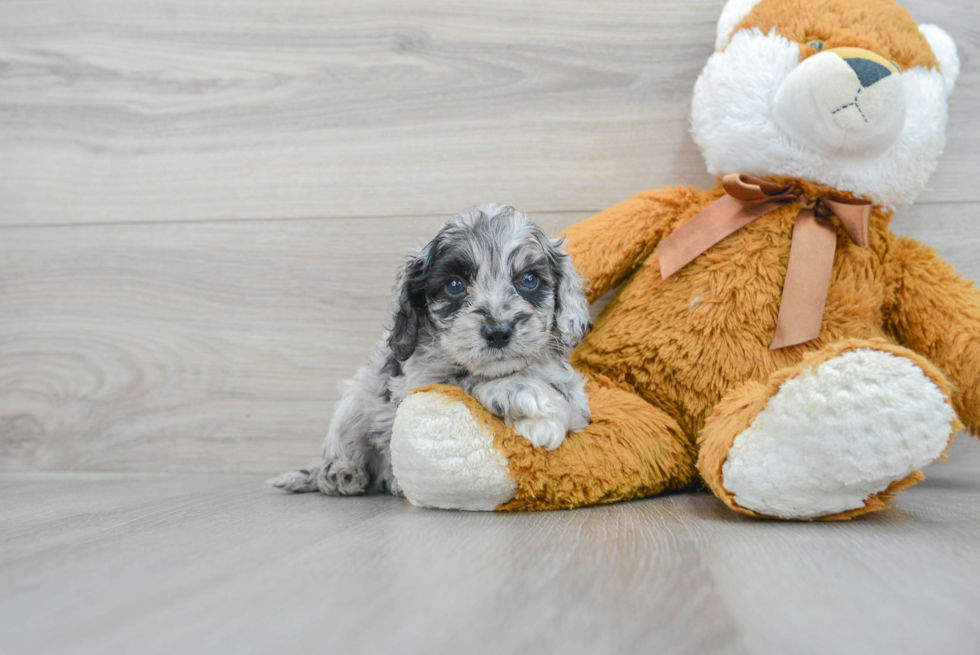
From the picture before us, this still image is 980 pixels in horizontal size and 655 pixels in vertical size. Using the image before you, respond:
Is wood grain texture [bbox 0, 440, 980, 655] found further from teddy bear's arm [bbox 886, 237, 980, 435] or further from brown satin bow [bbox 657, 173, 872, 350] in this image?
brown satin bow [bbox 657, 173, 872, 350]

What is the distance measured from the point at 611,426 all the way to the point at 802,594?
0.58m

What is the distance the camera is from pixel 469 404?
123 cm

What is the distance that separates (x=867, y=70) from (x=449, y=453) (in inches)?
42.1

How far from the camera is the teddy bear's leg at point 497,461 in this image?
120 centimetres

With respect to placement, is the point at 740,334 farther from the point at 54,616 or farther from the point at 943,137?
the point at 54,616

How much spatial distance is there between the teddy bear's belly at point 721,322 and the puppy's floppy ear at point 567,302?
0.17 m

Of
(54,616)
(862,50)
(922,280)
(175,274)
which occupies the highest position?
(862,50)

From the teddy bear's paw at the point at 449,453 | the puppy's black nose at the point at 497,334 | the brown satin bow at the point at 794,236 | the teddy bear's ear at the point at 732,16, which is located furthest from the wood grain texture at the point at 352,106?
the teddy bear's paw at the point at 449,453

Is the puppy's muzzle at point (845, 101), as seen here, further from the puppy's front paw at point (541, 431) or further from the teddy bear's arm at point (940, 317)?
the puppy's front paw at point (541, 431)

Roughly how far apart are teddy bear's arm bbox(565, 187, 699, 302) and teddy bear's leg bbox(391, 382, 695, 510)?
35 centimetres

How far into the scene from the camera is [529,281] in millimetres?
1353

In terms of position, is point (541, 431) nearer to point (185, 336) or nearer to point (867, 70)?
point (867, 70)

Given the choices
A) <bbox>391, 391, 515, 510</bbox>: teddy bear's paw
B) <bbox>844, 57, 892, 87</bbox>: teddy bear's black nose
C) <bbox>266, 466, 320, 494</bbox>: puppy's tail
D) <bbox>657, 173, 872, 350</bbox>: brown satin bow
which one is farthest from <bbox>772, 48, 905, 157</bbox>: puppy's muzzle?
<bbox>266, 466, 320, 494</bbox>: puppy's tail

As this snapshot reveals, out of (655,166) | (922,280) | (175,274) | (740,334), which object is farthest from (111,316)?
(922,280)
